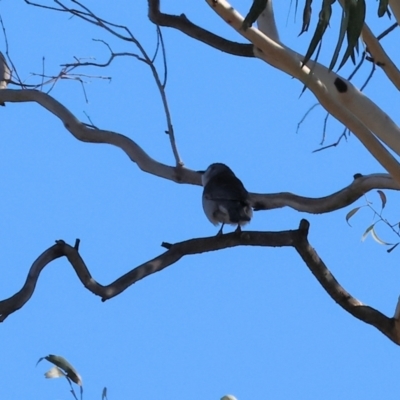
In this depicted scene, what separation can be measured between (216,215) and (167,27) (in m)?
1.36

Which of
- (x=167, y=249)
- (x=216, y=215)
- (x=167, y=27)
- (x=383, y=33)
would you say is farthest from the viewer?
(x=216, y=215)

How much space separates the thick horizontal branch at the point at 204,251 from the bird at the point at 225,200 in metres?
1.23

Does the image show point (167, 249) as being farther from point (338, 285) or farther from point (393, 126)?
point (393, 126)

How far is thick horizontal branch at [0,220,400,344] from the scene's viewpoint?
3.09 meters

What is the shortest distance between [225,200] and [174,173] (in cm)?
98

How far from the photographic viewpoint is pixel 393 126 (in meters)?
2.90

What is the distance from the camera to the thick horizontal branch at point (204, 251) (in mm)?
3088

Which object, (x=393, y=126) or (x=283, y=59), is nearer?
(x=393, y=126)

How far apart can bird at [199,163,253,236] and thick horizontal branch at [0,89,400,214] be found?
439 millimetres

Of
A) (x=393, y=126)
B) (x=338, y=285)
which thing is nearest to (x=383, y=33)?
(x=393, y=126)

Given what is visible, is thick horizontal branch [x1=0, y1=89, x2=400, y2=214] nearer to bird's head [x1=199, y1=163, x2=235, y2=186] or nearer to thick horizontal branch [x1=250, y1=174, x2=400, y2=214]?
thick horizontal branch [x1=250, y1=174, x2=400, y2=214]

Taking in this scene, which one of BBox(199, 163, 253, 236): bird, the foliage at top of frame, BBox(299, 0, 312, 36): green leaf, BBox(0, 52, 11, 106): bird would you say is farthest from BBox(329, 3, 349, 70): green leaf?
BBox(0, 52, 11, 106): bird

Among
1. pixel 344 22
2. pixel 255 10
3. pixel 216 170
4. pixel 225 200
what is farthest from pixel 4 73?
pixel 344 22

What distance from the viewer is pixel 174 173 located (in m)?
4.02
